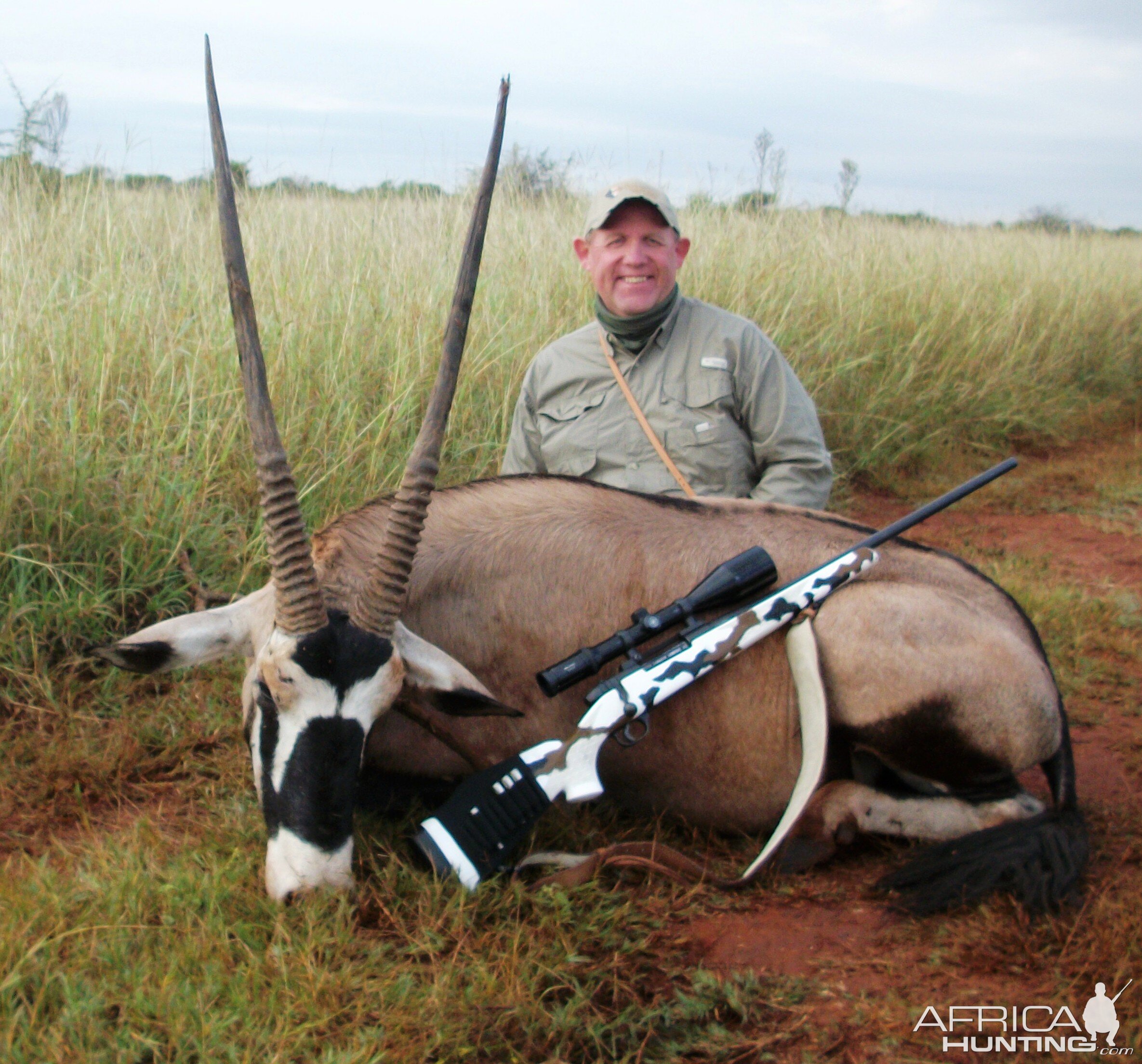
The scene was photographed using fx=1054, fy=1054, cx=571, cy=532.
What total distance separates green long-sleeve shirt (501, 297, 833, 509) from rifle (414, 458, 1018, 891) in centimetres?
106

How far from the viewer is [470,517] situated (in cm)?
325

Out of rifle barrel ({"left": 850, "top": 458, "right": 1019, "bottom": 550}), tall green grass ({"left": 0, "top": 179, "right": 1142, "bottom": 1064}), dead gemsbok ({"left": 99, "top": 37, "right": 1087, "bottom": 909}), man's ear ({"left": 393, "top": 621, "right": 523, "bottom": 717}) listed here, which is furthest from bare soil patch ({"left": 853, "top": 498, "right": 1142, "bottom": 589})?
man's ear ({"left": 393, "top": 621, "right": 523, "bottom": 717})

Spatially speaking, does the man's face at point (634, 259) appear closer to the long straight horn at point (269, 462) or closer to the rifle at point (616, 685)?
the rifle at point (616, 685)

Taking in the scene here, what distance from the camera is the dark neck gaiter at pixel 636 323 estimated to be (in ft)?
14.2

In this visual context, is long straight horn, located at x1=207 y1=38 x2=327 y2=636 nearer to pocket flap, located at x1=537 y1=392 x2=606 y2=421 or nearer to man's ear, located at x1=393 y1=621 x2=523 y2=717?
man's ear, located at x1=393 y1=621 x2=523 y2=717

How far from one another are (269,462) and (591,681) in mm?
1160

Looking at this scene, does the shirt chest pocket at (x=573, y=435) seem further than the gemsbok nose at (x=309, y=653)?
Yes

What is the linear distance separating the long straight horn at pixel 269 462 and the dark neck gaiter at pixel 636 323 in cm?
201

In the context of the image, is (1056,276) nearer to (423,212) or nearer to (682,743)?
(423,212)

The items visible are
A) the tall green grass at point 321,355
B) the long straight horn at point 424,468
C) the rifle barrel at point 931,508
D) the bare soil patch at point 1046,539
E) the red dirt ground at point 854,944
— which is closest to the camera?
the red dirt ground at point 854,944

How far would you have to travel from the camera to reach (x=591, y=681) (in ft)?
10.3

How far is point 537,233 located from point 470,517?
183 inches

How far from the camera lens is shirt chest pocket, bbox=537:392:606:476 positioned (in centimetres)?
439

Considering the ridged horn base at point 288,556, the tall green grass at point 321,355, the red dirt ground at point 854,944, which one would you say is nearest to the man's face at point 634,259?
the tall green grass at point 321,355
